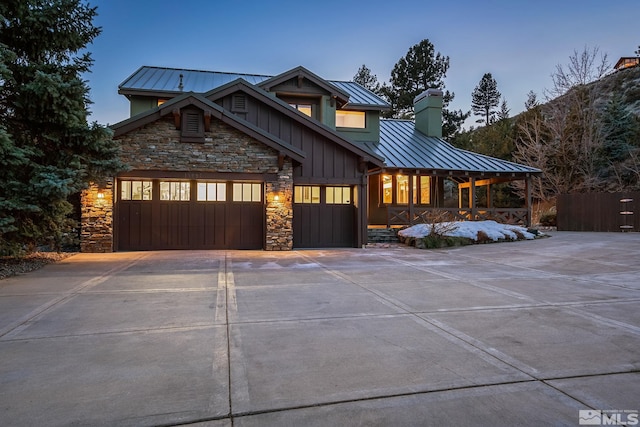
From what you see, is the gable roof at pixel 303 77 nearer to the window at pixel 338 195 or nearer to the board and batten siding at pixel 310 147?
the board and batten siding at pixel 310 147

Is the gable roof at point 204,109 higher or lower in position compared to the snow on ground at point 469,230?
higher

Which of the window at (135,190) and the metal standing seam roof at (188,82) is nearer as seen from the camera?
the window at (135,190)

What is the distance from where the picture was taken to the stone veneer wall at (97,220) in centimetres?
1155

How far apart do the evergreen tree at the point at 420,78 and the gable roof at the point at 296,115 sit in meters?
21.6

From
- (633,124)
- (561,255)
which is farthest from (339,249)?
(633,124)

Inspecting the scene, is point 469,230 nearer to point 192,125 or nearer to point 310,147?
point 310,147

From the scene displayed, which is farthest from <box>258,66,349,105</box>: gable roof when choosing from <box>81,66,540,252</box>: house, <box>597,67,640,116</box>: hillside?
<box>597,67,640,116</box>: hillside

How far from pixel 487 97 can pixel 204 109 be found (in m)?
45.6

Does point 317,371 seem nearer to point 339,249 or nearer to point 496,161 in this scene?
point 339,249

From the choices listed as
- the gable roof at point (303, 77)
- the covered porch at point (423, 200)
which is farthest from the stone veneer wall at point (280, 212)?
the covered porch at point (423, 200)

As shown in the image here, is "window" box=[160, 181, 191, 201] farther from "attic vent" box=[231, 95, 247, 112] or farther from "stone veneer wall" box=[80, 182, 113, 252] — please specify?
"attic vent" box=[231, 95, 247, 112]

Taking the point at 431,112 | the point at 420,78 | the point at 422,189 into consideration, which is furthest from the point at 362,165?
the point at 420,78

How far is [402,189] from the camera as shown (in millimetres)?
18656

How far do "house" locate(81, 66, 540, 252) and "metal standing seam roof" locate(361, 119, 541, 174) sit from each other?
110mm
